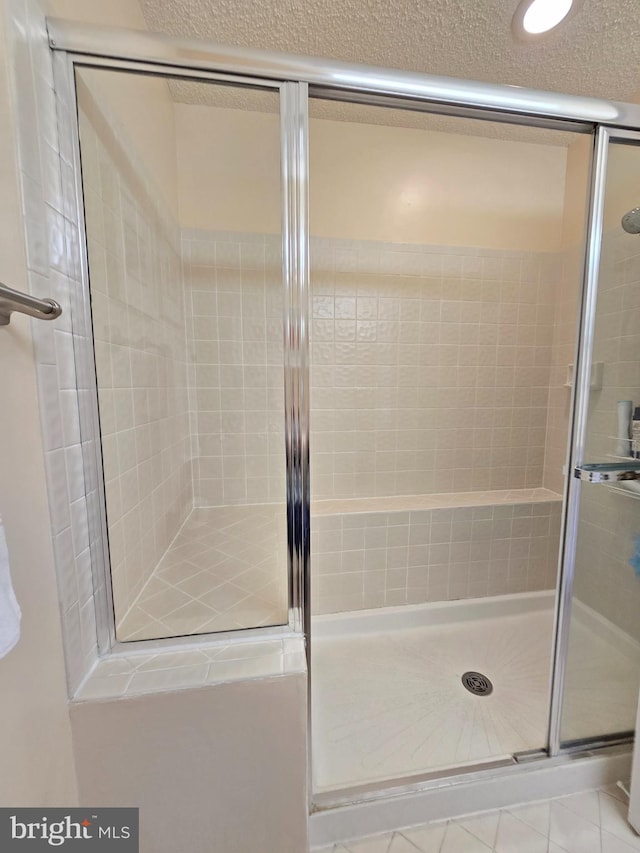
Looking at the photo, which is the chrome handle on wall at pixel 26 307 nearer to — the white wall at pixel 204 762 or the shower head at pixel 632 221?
Result: the white wall at pixel 204 762

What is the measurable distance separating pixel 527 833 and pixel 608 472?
0.97m

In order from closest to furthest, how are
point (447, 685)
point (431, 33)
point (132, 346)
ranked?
point (132, 346)
point (431, 33)
point (447, 685)

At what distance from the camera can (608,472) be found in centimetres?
82

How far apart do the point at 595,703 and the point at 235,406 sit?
169 cm

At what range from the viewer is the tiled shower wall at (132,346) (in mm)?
730

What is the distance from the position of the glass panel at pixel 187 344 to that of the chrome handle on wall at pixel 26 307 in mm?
267

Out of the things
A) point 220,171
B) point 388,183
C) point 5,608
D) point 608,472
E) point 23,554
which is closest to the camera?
point 5,608

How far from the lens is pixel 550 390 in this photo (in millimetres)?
1763

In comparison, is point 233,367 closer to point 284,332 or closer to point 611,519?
point 284,332

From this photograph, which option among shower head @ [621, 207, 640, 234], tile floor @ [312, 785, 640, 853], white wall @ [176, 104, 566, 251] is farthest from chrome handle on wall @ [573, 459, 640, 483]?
white wall @ [176, 104, 566, 251]

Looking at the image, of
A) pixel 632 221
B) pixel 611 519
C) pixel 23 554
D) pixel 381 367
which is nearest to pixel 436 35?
pixel 632 221

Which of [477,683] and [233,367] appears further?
[233,367]

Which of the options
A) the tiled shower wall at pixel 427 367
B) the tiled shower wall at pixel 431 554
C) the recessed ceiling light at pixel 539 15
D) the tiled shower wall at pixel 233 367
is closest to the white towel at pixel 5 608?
the tiled shower wall at pixel 233 367

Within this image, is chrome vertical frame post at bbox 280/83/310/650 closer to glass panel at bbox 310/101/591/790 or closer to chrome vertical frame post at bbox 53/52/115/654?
chrome vertical frame post at bbox 53/52/115/654
